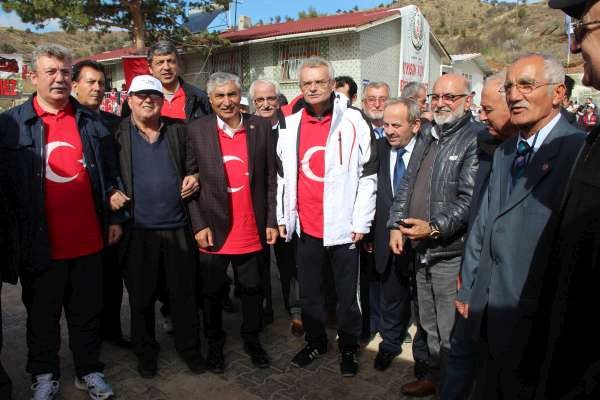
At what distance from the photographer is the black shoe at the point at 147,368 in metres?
3.42

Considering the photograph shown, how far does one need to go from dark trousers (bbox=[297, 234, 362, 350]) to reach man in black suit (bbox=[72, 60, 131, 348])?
156cm

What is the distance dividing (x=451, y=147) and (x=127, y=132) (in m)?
2.26

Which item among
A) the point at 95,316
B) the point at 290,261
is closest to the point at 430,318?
the point at 290,261

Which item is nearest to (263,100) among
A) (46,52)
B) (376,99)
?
(376,99)

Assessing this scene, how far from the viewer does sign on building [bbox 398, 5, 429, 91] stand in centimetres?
1841

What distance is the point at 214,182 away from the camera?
11.2 ft

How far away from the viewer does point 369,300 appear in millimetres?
4059

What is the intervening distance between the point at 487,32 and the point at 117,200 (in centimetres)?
5175

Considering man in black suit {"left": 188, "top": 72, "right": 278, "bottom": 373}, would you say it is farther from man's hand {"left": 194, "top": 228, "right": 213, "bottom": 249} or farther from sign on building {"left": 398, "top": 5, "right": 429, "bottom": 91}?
sign on building {"left": 398, "top": 5, "right": 429, "bottom": 91}

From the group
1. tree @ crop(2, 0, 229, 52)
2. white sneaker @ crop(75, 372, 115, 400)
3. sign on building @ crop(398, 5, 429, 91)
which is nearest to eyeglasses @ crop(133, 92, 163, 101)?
white sneaker @ crop(75, 372, 115, 400)

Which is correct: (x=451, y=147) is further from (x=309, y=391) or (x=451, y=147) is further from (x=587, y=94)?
(x=587, y=94)

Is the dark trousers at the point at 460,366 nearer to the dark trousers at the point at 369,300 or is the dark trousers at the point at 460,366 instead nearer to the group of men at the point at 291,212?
the group of men at the point at 291,212

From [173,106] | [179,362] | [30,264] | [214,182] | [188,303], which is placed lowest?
[179,362]

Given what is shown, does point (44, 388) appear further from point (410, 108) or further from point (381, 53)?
point (381, 53)
